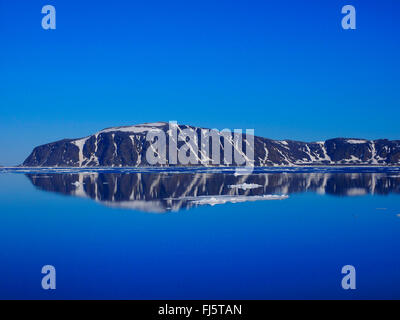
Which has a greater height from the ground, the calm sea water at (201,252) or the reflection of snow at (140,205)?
the reflection of snow at (140,205)

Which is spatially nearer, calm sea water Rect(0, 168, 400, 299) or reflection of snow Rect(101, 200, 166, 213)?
calm sea water Rect(0, 168, 400, 299)

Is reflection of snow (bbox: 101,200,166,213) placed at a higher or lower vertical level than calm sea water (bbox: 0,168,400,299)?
higher

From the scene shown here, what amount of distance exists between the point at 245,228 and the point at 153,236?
468cm

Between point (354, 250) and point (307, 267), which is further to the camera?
point (354, 250)

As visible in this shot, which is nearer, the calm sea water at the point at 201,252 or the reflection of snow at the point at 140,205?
the calm sea water at the point at 201,252

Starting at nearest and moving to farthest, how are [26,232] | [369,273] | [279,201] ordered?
[369,273], [26,232], [279,201]

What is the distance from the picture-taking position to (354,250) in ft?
48.3

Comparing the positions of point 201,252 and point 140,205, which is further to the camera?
point 140,205

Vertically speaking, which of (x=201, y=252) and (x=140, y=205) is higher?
(x=140, y=205)
